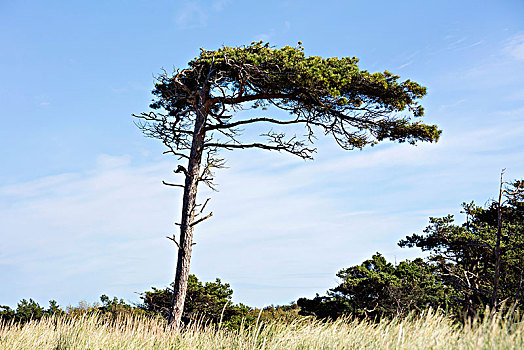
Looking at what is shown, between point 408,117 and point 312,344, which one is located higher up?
point 408,117

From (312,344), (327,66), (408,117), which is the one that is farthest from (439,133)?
(312,344)

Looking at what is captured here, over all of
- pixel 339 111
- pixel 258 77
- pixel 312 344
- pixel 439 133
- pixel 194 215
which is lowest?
pixel 312 344

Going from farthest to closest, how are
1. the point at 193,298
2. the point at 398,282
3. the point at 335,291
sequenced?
1. the point at 335,291
2. the point at 398,282
3. the point at 193,298

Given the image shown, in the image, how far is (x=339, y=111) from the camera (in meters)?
12.6

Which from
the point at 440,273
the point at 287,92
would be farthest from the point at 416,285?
the point at 287,92

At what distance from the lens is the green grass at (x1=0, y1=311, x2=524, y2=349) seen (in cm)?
521

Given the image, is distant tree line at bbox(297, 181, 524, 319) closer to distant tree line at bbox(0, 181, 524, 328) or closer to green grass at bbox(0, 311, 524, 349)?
distant tree line at bbox(0, 181, 524, 328)

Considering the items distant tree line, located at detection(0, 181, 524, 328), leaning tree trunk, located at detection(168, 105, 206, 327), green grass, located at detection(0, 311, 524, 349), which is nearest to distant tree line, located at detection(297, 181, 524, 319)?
distant tree line, located at detection(0, 181, 524, 328)

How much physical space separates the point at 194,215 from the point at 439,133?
6944 mm

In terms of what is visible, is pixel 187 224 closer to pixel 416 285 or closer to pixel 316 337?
pixel 316 337

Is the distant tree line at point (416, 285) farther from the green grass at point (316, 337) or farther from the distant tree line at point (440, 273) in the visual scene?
the green grass at point (316, 337)

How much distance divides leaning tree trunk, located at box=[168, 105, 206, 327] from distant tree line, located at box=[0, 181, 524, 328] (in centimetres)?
390

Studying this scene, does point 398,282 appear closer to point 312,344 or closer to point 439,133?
point 439,133

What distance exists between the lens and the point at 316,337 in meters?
6.79
